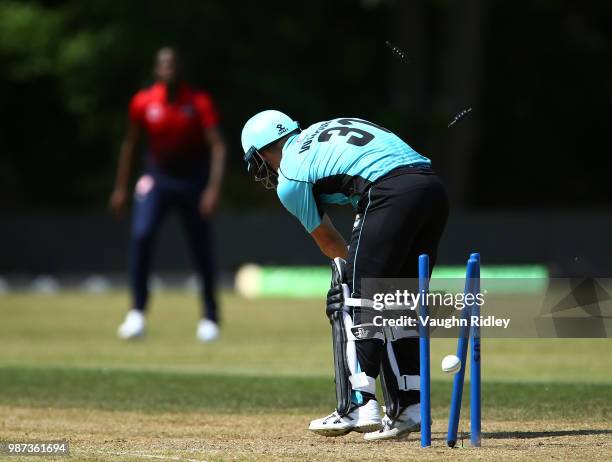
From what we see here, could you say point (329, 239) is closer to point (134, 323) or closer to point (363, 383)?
point (363, 383)

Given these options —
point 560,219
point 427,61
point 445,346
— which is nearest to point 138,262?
point 445,346

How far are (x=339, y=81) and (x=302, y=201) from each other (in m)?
27.7

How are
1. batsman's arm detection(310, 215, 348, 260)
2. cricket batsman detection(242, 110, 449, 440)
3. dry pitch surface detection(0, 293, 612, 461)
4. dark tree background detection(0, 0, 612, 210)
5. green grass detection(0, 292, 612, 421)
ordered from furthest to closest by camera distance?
dark tree background detection(0, 0, 612, 210), green grass detection(0, 292, 612, 421), batsman's arm detection(310, 215, 348, 260), cricket batsman detection(242, 110, 449, 440), dry pitch surface detection(0, 293, 612, 461)

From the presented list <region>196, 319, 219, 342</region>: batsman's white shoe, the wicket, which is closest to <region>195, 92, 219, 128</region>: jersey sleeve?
<region>196, 319, 219, 342</region>: batsman's white shoe

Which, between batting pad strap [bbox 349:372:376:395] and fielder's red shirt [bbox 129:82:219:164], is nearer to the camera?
batting pad strap [bbox 349:372:376:395]

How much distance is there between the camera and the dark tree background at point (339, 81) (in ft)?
100.0

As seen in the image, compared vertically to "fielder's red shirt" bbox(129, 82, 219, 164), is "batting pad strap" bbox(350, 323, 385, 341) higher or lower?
lower

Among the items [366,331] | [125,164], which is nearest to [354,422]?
[366,331]

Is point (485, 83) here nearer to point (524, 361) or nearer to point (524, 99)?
point (524, 99)

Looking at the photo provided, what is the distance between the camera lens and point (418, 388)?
7246 mm

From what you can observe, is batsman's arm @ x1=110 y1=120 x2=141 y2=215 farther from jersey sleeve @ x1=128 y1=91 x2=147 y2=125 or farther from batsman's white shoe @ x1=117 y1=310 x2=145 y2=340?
batsman's white shoe @ x1=117 y1=310 x2=145 y2=340

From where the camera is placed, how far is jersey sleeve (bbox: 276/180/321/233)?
6984mm

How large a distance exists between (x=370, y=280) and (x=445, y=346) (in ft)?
20.4

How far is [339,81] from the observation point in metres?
34.5
